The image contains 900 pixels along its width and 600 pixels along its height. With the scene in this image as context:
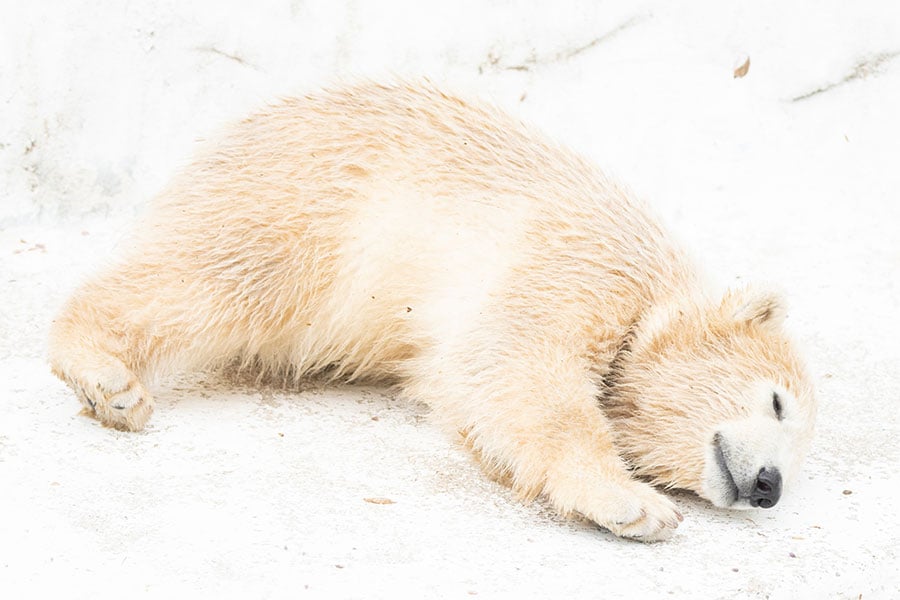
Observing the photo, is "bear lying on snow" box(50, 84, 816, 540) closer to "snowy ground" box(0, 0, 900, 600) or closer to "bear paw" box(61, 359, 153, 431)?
"bear paw" box(61, 359, 153, 431)

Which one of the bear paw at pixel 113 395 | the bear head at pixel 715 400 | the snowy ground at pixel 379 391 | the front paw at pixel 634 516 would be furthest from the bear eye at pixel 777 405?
the bear paw at pixel 113 395

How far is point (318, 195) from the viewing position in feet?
16.1

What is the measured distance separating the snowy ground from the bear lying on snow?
0.19 m

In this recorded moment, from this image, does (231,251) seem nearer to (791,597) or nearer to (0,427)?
(0,427)

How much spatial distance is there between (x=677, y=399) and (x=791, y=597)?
86 cm

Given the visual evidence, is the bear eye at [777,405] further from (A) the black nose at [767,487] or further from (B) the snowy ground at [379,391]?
(B) the snowy ground at [379,391]

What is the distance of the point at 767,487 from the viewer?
4.09 metres

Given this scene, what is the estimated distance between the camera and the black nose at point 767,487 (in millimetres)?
4086

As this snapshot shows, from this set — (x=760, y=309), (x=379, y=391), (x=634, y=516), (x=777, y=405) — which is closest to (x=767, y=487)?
(x=777, y=405)

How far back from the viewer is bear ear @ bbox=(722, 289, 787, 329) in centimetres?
443

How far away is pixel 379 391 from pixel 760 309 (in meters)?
1.68

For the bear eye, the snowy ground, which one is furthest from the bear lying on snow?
the snowy ground

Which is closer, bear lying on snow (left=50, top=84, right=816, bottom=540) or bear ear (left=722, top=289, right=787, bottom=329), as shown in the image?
bear lying on snow (left=50, top=84, right=816, bottom=540)

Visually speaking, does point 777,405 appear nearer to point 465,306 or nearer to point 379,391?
point 465,306
